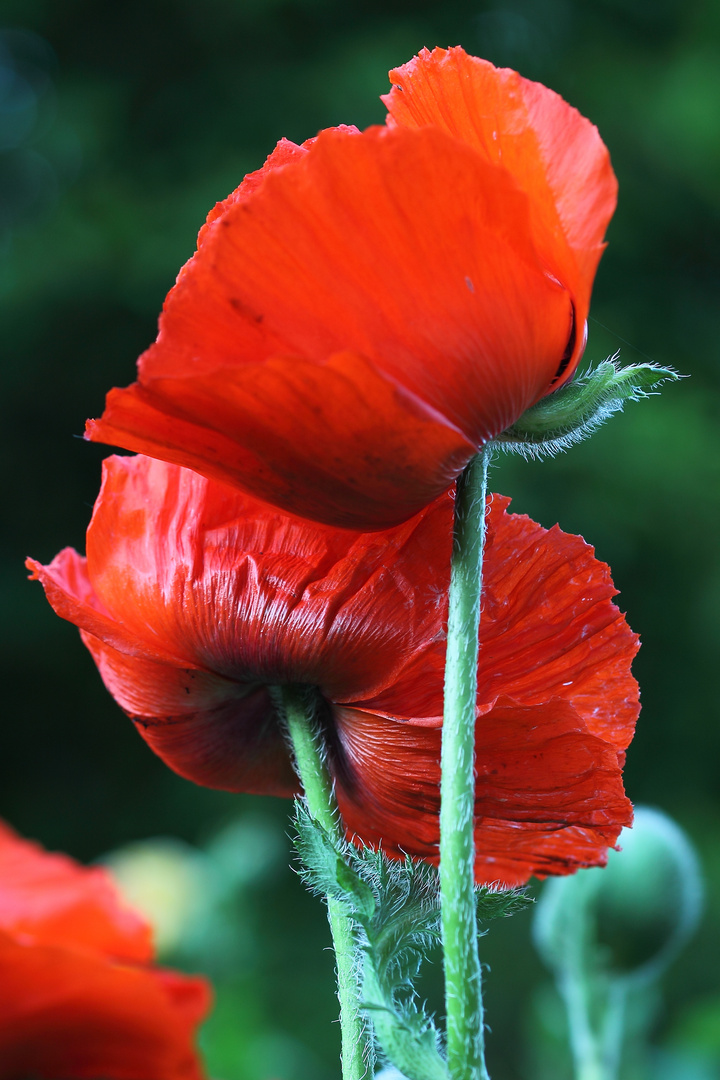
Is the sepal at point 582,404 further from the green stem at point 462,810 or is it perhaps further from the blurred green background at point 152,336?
the blurred green background at point 152,336

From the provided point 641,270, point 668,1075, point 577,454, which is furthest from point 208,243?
point 641,270

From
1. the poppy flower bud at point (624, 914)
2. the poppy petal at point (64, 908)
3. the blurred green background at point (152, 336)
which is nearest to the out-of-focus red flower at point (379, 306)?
the poppy petal at point (64, 908)

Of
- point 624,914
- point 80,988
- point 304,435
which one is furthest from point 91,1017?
point 624,914

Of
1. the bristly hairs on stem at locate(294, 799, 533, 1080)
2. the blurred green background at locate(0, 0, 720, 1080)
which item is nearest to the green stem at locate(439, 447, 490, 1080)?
the bristly hairs on stem at locate(294, 799, 533, 1080)

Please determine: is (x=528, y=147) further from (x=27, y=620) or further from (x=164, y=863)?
(x=27, y=620)

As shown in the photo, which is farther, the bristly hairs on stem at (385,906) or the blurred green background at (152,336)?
the blurred green background at (152,336)

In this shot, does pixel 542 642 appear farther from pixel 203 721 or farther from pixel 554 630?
pixel 203 721
